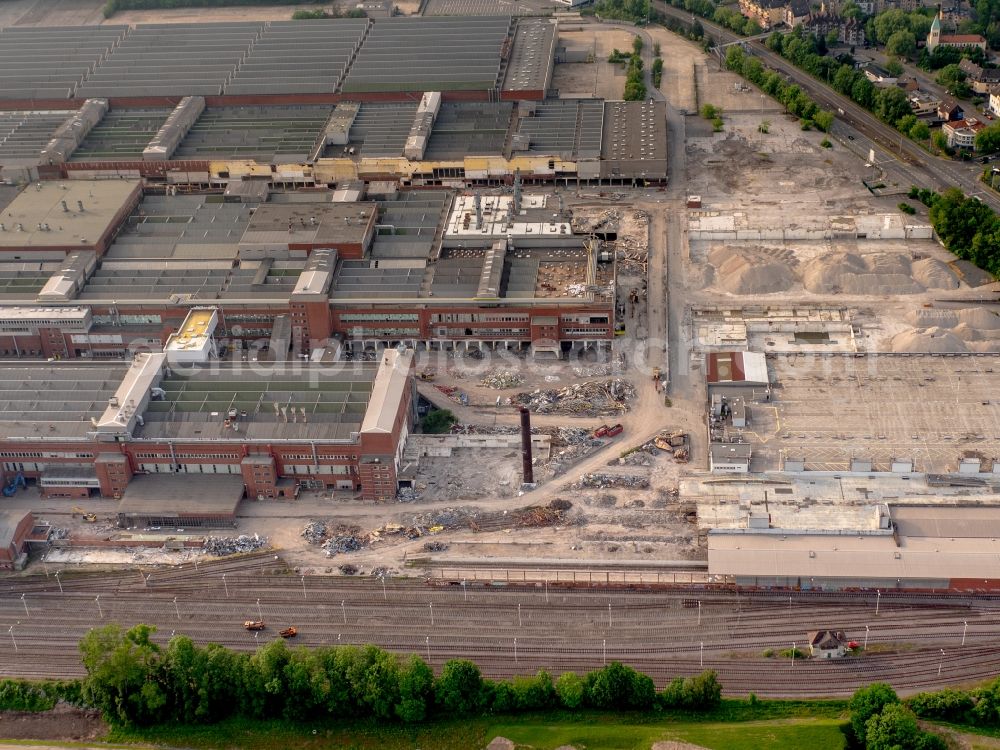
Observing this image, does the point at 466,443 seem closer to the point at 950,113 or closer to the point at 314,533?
the point at 314,533

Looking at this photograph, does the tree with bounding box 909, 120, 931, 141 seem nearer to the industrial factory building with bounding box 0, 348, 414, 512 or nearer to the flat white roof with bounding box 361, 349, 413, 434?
the flat white roof with bounding box 361, 349, 413, 434

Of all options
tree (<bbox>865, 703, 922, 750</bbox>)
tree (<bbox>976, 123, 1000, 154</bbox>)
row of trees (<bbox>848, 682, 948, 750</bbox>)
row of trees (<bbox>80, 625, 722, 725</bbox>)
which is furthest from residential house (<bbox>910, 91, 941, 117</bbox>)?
row of trees (<bbox>80, 625, 722, 725</bbox>)

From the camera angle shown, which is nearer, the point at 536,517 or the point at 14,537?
the point at 14,537

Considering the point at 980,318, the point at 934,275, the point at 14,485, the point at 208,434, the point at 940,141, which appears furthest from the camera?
the point at 940,141

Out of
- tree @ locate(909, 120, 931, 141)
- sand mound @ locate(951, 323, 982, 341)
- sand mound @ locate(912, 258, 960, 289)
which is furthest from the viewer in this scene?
tree @ locate(909, 120, 931, 141)

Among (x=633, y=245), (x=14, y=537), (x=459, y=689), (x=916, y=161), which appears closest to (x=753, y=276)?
(x=633, y=245)

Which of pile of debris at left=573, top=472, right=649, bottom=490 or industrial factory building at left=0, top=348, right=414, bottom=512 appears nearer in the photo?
industrial factory building at left=0, top=348, right=414, bottom=512

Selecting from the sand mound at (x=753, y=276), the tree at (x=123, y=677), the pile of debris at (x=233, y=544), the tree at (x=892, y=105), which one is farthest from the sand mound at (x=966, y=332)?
the tree at (x=123, y=677)
